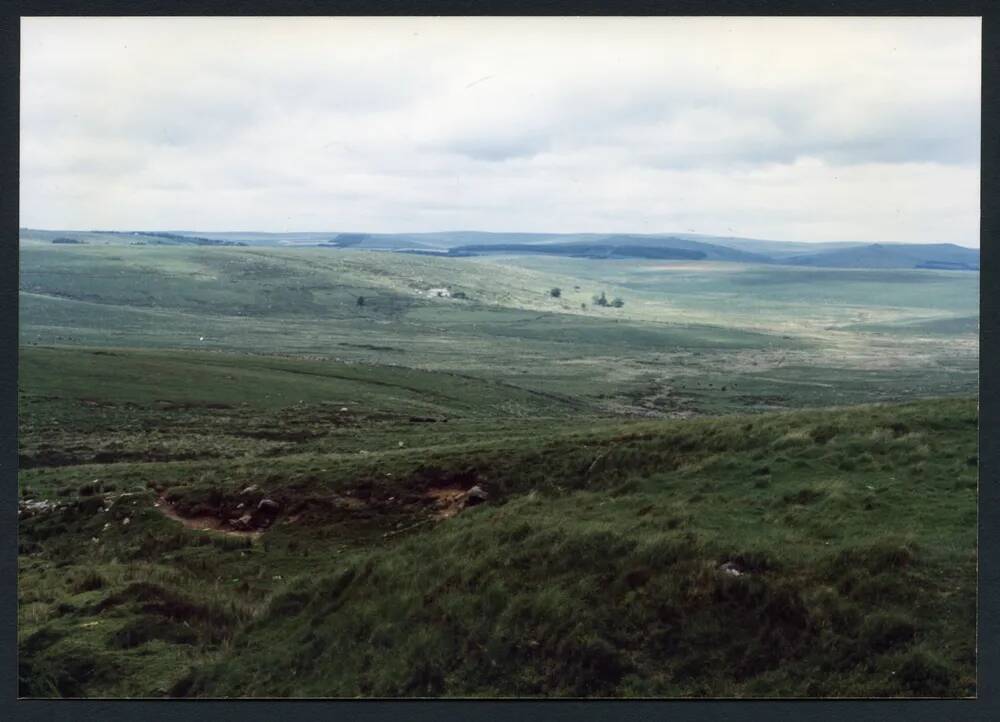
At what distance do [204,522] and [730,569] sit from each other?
10564 millimetres

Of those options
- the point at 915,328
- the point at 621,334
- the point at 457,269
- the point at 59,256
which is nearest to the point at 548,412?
the point at 915,328

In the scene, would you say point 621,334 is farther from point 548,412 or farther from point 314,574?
point 314,574

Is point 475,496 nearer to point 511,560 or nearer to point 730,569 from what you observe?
point 511,560

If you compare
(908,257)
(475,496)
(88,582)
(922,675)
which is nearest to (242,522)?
(88,582)

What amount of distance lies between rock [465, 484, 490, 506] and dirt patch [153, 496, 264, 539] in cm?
388

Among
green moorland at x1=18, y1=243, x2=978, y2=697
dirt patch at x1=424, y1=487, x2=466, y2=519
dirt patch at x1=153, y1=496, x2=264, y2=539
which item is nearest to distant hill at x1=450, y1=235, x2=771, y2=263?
green moorland at x1=18, y1=243, x2=978, y2=697

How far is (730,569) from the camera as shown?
12.7m

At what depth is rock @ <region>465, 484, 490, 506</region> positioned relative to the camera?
17089 millimetres

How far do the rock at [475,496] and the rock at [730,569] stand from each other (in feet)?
18.1

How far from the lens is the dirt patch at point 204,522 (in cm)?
1744

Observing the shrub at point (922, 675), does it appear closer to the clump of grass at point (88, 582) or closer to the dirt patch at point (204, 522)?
the dirt patch at point (204, 522)

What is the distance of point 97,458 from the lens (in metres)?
26.5

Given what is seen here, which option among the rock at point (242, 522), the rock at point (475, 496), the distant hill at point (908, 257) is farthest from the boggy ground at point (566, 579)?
the distant hill at point (908, 257)

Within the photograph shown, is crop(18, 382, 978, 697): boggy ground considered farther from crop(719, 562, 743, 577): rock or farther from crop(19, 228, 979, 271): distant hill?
crop(19, 228, 979, 271): distant hill
